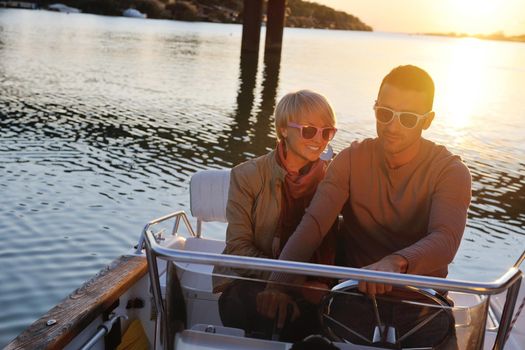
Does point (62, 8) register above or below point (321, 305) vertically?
below

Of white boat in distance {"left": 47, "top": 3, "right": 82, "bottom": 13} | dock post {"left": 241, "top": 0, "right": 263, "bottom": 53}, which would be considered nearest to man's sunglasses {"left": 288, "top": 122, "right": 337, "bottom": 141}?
dock post {"left": 241, "top": 0, "right": 263, "bottom": 53}

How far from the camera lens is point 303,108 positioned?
3.22 m

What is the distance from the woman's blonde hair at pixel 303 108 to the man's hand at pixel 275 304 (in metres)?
1.26

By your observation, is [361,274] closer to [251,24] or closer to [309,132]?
[309,132]

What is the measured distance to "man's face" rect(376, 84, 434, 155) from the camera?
3.04m

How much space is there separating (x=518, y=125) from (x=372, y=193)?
59.0 feet

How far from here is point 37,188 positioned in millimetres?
9906

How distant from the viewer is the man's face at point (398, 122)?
3037 millimetres

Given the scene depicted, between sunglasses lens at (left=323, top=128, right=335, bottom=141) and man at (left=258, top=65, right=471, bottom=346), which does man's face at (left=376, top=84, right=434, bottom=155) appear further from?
sunglasses lens at (left=323, top=128, right=335, bottom=141)

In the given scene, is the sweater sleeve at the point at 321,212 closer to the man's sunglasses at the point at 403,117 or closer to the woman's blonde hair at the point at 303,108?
the woman's blonde hair at the point at 303,108

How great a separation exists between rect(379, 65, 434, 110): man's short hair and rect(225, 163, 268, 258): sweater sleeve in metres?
0.83

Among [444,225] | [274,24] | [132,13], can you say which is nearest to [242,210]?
[444,225]

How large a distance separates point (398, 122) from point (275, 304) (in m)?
1.27

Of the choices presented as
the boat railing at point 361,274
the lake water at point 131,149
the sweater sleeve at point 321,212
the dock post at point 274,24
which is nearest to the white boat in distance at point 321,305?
the boat railing at point 361,274
